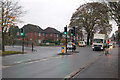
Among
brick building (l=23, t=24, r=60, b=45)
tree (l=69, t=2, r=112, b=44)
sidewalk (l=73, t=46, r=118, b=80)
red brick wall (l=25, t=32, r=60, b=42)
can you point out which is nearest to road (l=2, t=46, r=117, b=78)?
sidewalk (l=73, t=46, r=118, b=80)

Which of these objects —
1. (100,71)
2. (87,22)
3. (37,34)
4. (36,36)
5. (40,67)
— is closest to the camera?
(100,71)

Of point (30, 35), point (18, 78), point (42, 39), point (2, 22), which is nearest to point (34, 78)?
point (18, 78)

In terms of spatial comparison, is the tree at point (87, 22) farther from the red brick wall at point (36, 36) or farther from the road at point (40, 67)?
the road at point (40, 67)

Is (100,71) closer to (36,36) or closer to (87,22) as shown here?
(87,22)

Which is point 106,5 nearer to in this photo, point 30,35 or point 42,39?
point 30,35

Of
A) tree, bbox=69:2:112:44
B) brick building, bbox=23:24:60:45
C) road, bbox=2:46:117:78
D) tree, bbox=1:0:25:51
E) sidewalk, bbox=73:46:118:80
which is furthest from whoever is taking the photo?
brick building, bbox=23:24:60:45

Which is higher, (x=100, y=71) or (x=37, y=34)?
(x=37, y=34)

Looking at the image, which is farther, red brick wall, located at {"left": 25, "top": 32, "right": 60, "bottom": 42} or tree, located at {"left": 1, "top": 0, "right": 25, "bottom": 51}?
red brick wall, located at {"left": 25, "top": 32, "right": 60, "bottom": 42}

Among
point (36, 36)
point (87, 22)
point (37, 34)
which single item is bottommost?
point (36, 36)

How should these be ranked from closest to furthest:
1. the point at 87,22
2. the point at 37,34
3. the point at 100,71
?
the point at 100,71 < the point at 87,22 < the point at 37,34

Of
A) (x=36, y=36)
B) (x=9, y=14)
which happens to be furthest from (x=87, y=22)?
(x=9, y=14)

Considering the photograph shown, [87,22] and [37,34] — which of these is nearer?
[87,22]

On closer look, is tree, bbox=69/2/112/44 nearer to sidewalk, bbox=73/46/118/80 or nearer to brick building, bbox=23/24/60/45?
brick building, bbox=23/24/60/45

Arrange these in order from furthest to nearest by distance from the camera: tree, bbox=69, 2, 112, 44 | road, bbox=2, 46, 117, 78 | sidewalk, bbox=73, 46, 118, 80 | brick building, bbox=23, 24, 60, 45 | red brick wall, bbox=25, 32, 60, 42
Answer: red brick wall, bbox=25, 32, 60, 42
brick building, bbox=23, 24, 60, 45
tree, bbox=69, 2, 112, 44
road, bbox=2, 46, 117, 78
sidewalk, bbox=73, 46, 118, 80
